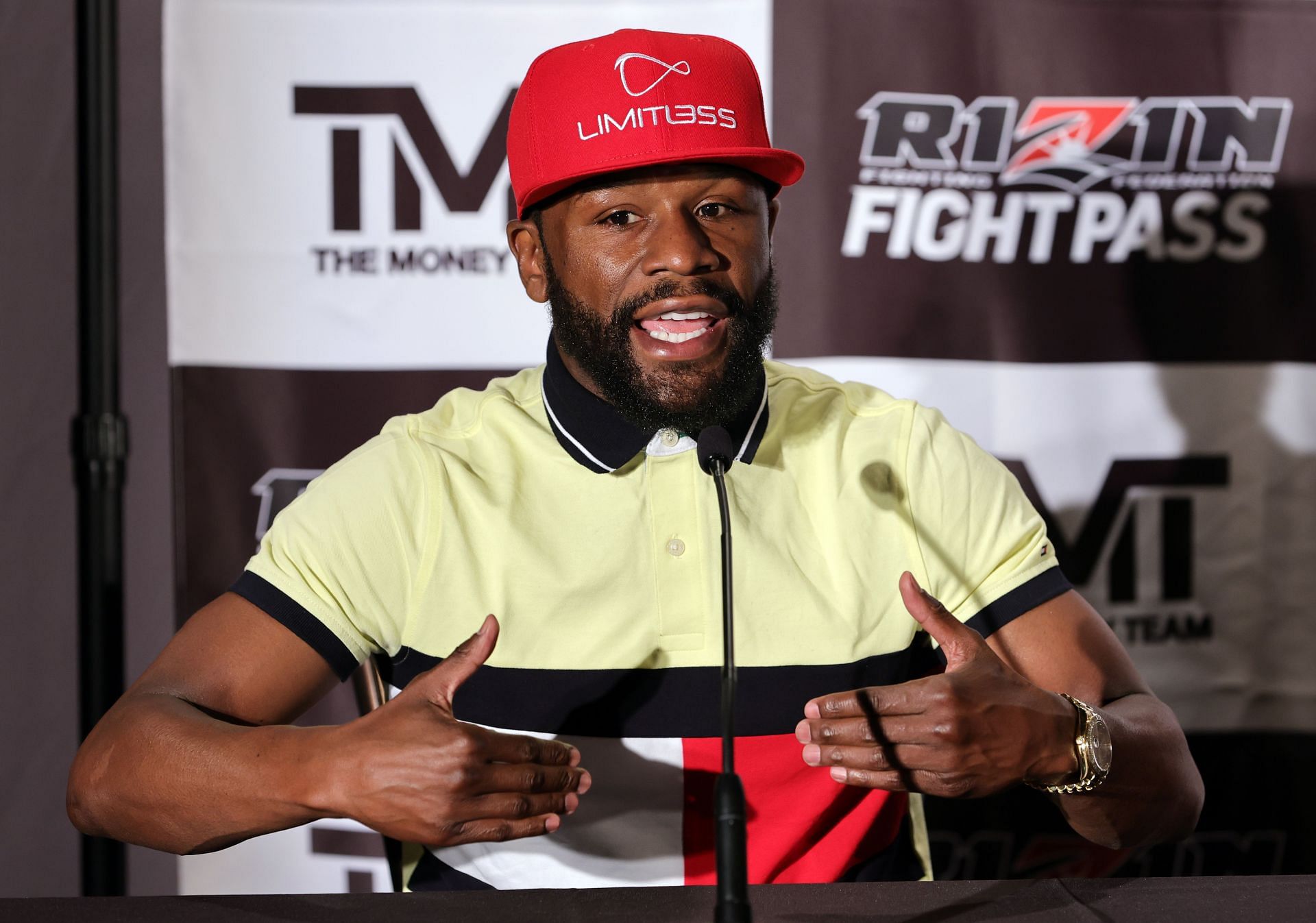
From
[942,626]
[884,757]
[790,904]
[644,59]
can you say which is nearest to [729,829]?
[790,904]

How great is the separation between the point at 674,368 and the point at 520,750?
20.7 inches

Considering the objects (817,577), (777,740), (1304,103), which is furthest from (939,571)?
(1304,103)

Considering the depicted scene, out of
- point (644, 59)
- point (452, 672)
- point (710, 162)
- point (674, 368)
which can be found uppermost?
point (644, 59)

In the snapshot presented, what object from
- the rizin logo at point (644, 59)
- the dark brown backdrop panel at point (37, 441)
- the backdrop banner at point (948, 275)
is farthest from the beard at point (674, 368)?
the dark brown backdrop panel at point (37, 441)

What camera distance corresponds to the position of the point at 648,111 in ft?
4.39

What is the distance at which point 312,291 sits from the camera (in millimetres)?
2191

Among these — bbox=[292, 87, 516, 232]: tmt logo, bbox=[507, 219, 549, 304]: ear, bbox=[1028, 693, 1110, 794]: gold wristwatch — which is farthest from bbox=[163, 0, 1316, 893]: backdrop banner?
bbox=[1028, 693, 1110, 794]: gold wristwatch

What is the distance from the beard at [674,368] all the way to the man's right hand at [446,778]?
46 centimetres

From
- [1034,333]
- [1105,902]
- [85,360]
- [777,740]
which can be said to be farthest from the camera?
[1034,333]

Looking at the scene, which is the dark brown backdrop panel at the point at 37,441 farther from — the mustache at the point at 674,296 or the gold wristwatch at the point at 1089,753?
the gold wristwatch at the point at 1089,753

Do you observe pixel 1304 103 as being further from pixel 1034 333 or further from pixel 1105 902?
pixel 1105 902

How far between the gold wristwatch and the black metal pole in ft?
5.32

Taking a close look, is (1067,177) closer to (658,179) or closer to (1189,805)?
(658,179)

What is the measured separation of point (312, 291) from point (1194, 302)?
1652mm
